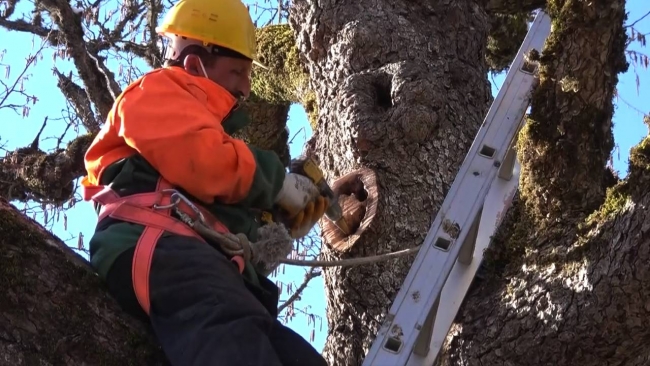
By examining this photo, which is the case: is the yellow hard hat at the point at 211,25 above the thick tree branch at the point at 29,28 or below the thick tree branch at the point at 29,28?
below

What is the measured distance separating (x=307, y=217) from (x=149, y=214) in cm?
65

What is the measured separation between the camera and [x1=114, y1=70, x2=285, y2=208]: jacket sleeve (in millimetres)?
2338

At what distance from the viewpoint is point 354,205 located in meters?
3.34

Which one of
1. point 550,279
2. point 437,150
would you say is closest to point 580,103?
point 550,279

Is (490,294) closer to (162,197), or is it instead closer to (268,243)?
(268,243)

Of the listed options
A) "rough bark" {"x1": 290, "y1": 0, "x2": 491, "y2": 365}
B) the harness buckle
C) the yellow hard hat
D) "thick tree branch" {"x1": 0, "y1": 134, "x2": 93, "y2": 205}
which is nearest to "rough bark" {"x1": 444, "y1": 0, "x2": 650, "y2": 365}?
"rough bark" {"x1": 290, "y1": 0, "x2": 491, "y2": 365}

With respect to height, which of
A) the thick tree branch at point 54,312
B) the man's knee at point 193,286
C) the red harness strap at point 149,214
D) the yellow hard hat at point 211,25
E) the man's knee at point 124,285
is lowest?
the thick tree branch at point 54,312

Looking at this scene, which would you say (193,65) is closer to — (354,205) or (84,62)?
(354,205)

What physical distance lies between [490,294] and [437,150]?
841mm

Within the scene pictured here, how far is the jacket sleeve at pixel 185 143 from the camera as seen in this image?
234 centimetres

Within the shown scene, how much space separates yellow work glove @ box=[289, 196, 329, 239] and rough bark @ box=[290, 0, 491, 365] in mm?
356

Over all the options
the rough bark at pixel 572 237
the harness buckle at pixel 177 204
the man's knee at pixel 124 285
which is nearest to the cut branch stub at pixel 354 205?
the rough bark at pixel 572 237

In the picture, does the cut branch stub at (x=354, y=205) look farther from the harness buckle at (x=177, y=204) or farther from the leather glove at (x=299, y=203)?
the harness buckle at (x=177, y=204)

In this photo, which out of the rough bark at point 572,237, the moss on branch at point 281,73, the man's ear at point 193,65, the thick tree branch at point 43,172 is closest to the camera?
the rough bark at point 572,237
